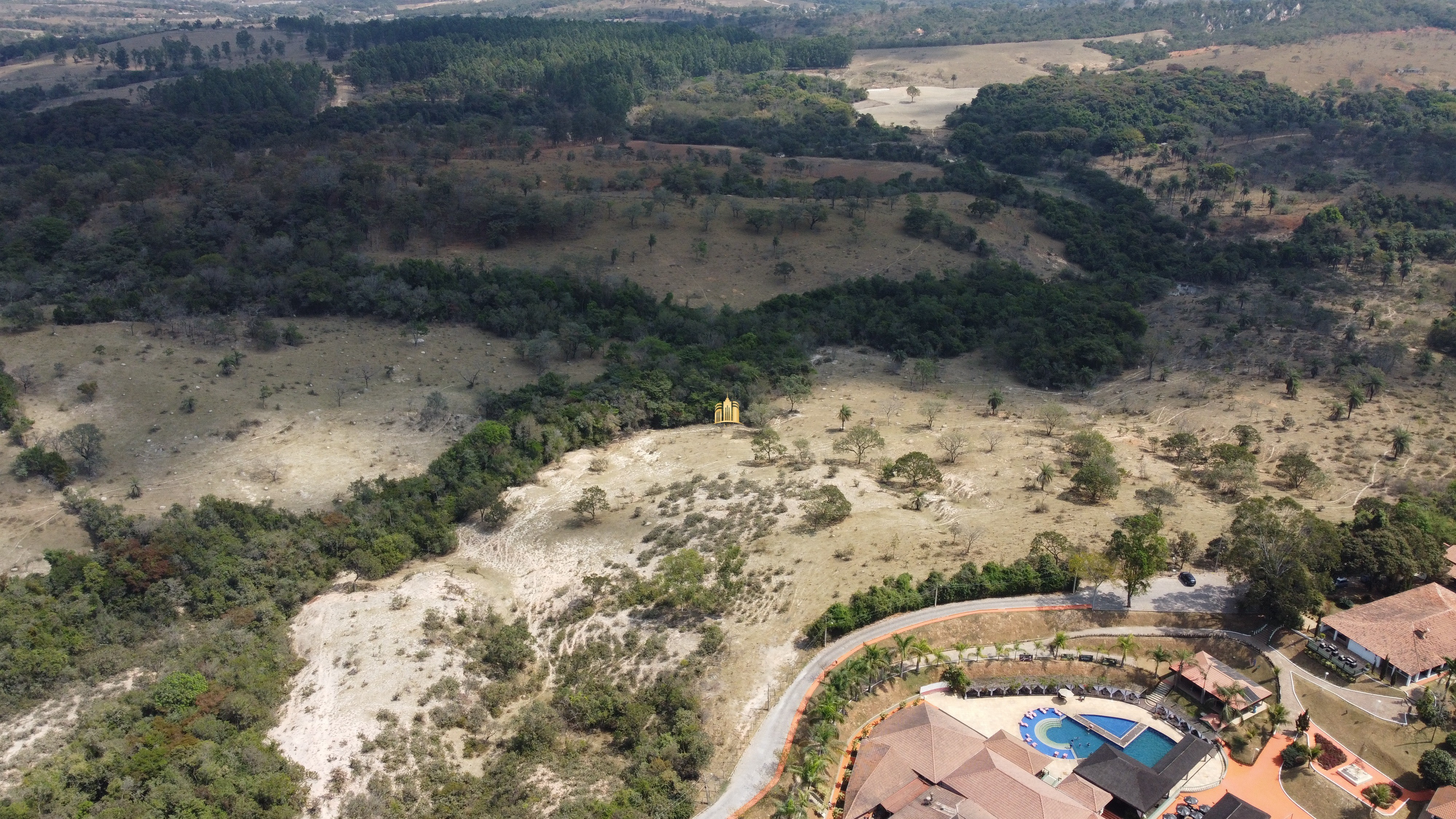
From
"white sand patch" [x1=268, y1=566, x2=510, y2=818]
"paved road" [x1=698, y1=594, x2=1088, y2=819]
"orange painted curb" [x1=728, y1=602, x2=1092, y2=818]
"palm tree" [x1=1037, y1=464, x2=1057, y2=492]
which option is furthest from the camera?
"palm tree" [x1=1037, y1=464, x2=1057, y2=492]

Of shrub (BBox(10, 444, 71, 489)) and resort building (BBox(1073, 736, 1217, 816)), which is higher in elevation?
shrub (BBox(10, 444, 71, 489))

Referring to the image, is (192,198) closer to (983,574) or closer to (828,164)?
(828,164)

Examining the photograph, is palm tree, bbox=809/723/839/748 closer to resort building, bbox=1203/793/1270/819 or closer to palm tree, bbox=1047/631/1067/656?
palm tree, bbox=1047/631/1067/656

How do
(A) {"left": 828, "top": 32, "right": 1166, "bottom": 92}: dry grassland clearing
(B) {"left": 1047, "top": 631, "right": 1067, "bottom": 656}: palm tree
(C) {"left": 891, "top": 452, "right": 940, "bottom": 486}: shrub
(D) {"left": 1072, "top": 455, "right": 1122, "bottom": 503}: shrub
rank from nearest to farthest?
(B) {"left": 1047, "top": 631, "right": 1067, "bottom": 656}: palm tree → (D) {"left": 1072, "top": 455, "right": 1122, "bottom": 503}: shrub → (C) {"left": 891, "top": 452, "right": 940, "bottom": 486}: shrub → (A) {"left": 828, "top": 32, "right": 1166, "bottom": 92}: dry grassland clearing

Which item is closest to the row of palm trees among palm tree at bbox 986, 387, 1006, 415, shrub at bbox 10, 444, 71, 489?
palm tree at bbox 986, 387, 1006, 415

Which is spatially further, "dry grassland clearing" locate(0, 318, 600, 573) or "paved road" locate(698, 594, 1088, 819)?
"dry grassland clearing" locate(0, 318, 600, 573)

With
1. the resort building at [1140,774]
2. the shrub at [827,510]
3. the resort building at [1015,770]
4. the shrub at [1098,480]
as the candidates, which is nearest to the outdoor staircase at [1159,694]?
the resort building at [1015,770]

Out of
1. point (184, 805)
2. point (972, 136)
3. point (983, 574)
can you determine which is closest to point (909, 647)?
point (983, 574)
